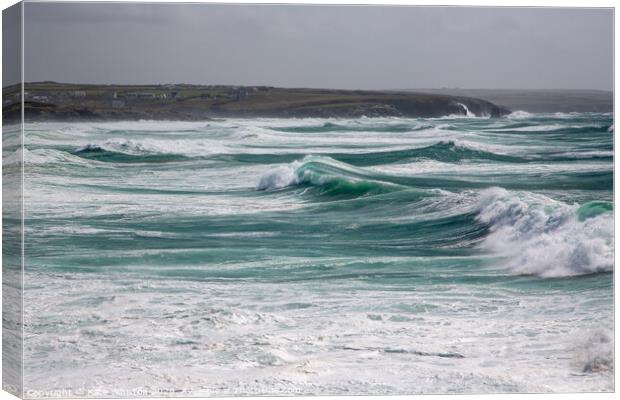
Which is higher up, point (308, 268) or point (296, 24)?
point (296, 24)

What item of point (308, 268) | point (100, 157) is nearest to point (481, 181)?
point (308, 268)

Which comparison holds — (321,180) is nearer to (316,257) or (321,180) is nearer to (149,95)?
(316,257)

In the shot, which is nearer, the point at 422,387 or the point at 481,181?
the point at 422,387

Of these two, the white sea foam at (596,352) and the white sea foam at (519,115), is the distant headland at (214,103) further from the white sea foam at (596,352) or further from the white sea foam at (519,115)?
the white sea foam at (596,352)

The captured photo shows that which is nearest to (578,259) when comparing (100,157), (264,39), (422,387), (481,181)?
(481,181)

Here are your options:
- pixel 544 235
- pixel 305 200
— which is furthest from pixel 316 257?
pixel 544 235

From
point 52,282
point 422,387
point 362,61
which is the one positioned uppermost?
point 362,61

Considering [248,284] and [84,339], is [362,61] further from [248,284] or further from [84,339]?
[84,339]

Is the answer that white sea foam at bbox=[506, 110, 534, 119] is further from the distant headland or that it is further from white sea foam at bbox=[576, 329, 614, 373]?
white sea foam at bbox=[576, 329, 614, 373]
